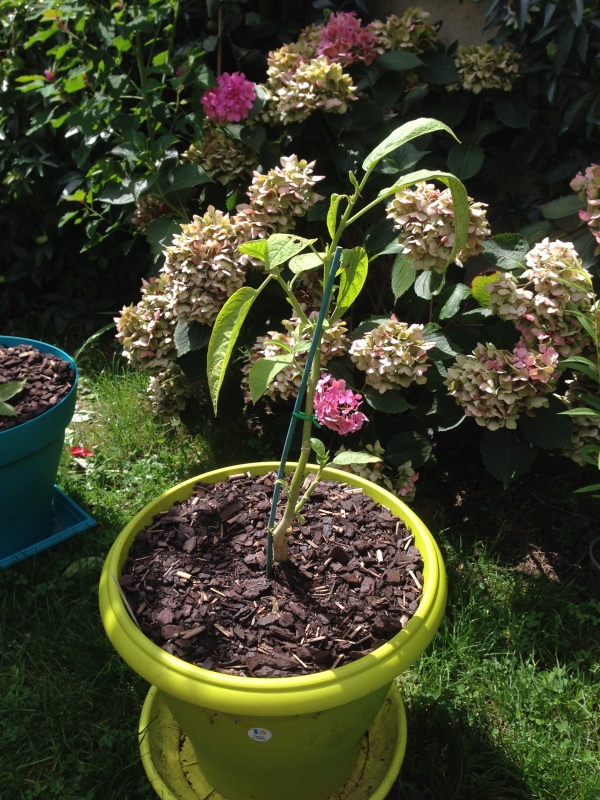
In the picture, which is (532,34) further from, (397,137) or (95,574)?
(95,574)

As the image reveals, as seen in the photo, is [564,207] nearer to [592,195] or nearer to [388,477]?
[592,195]

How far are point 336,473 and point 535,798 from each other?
0.75m

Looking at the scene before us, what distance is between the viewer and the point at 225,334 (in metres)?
1.08

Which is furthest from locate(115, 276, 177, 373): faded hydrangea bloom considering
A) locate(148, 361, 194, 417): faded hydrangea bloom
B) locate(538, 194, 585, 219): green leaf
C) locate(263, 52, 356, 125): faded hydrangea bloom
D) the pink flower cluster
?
locate(538, 194, 585, 219): green leaf

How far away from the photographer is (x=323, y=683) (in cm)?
111

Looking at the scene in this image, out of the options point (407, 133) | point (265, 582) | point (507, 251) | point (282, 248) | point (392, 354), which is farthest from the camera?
point (507, 251)

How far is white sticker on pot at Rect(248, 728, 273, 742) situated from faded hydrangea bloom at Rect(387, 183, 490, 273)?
1.03m

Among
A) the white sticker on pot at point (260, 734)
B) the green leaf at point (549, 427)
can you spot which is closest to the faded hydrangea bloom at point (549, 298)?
the green leaf at point (549, 427)

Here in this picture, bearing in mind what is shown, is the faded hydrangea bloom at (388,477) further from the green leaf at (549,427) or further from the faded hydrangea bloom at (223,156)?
the faded hydrangea bloom at (223,156)

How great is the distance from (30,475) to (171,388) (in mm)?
475

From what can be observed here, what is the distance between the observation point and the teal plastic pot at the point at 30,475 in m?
1.93

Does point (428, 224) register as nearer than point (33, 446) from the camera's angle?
Yes

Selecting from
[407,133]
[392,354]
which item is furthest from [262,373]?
[392,354]

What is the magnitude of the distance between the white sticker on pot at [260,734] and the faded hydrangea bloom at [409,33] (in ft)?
6.56
